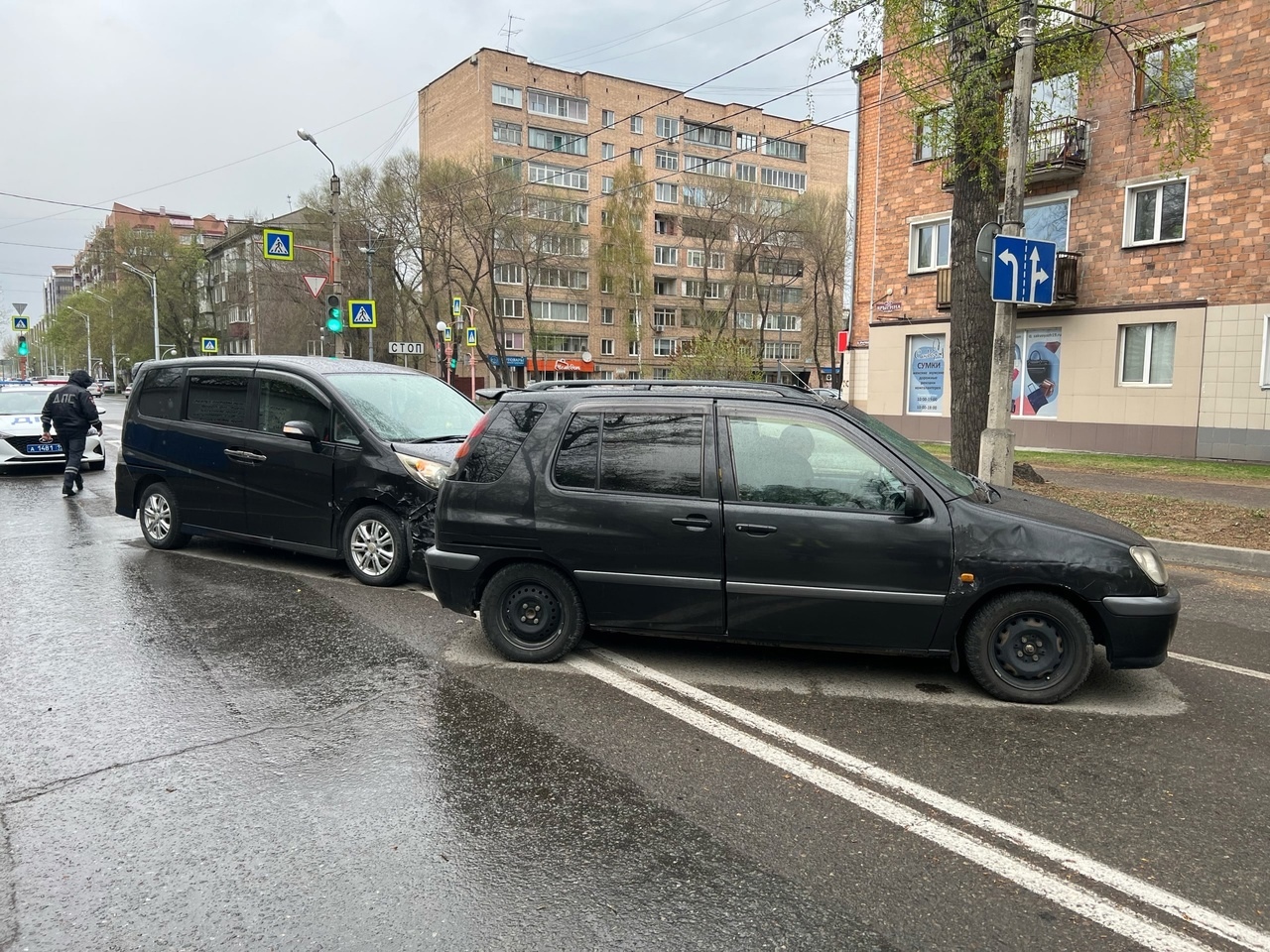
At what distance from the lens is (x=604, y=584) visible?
16.5 ft

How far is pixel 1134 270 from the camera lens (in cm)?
2025

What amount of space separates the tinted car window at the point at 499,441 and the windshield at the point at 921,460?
195cm

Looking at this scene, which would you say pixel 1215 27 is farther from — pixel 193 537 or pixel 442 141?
pixel 442 141

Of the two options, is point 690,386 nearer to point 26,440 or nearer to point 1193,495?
point 1193,495

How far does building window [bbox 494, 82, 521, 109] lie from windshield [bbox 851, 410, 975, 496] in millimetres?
64008

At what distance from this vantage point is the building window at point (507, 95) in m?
62.1

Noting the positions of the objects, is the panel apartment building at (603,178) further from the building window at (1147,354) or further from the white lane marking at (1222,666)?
the white lane marking at (1222,666)

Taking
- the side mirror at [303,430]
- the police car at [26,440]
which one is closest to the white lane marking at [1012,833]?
the side mirror at [303,430]

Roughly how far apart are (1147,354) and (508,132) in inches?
2077

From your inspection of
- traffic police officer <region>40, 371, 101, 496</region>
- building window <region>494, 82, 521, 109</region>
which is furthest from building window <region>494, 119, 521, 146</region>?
traffic police officer <region>40, 371, 101, 496</region>

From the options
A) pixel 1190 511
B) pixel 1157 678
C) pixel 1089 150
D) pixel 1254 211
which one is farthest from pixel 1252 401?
pixel 1157 678

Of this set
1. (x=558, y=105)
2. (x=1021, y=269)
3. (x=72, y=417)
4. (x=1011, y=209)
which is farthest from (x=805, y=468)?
(x=558, y=105)

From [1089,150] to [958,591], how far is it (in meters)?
20.7

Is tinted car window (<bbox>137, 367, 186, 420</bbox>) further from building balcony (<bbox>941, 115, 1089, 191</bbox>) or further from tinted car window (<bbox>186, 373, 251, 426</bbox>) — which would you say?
building balcony (<bbox>941, 115, 1089, 191</bbox>)
